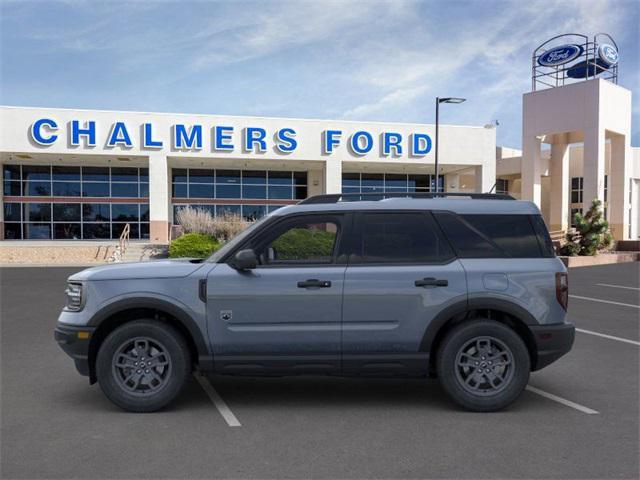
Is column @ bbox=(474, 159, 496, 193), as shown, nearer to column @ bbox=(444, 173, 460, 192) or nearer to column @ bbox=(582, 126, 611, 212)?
column @ bbox=(444, 173, 460, 192)

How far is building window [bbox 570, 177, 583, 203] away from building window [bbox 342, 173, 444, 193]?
499 inches

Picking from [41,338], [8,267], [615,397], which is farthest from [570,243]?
[8,267]

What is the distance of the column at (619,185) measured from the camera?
32312 mm

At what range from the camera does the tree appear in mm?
24453

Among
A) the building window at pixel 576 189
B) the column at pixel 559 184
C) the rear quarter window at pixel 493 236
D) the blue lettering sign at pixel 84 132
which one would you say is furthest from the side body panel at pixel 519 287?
the building window at pixel 576 189

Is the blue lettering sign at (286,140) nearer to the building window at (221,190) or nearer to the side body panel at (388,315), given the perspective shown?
the building window at (221,190)

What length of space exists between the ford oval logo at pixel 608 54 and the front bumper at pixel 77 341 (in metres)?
33.9

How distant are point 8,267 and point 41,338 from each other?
57.6ft

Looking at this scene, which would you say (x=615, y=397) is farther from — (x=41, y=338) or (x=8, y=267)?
(x=8, y=267)

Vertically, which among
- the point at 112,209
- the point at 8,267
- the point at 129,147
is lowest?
the point at 8,267

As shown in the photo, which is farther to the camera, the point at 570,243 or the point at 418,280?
the point at 570,243

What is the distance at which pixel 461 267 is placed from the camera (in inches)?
200

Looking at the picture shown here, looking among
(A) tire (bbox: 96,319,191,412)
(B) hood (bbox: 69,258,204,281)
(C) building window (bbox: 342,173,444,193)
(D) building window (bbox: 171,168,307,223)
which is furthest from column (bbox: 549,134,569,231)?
(A) tire (bbox: 96,319,191,412)

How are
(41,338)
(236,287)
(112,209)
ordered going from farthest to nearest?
(112,209)
(41,338)
(236,287)
